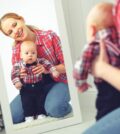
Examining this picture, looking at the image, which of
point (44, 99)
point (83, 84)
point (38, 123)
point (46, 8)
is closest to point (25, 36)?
point (46, 8)

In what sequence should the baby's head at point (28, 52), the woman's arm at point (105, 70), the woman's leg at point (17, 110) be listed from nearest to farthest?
the woman's arm at point (105, 70)
the baby's head at point (28, 52)
the woman's leg at point (17, 110)

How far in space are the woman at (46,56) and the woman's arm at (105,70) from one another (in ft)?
3.54

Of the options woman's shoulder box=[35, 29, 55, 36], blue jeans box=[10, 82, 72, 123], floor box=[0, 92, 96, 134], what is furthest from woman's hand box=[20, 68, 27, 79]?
floor box=[0, 92, 96, 134]

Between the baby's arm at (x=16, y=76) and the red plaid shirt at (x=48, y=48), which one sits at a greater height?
the red plaid shirt at (x=48, y=48)

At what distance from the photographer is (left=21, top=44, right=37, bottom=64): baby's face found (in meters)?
1.98

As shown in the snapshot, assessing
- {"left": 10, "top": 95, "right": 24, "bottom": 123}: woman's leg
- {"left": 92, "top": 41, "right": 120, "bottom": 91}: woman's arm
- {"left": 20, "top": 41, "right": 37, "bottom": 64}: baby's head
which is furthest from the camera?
{"left": 10, "top": 95, "right": 24, "bottom": 123}: woman's leg

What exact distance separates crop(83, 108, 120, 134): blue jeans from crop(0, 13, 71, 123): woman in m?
1.03

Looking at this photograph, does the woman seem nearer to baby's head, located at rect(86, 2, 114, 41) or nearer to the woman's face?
the woman's face

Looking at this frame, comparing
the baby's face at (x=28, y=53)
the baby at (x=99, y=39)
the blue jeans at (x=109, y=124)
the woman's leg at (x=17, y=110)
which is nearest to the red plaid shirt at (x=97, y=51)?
the baby at (x=99, y=39)

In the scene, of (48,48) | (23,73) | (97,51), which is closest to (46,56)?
(48,48)

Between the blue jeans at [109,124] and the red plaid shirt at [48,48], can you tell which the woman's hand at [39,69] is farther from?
the blue jeans at [109,124]

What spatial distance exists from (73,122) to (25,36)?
A: 63cm

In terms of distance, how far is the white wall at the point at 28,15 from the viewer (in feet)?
6.72

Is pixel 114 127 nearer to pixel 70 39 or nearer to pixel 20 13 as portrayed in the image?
pixel 20 13
